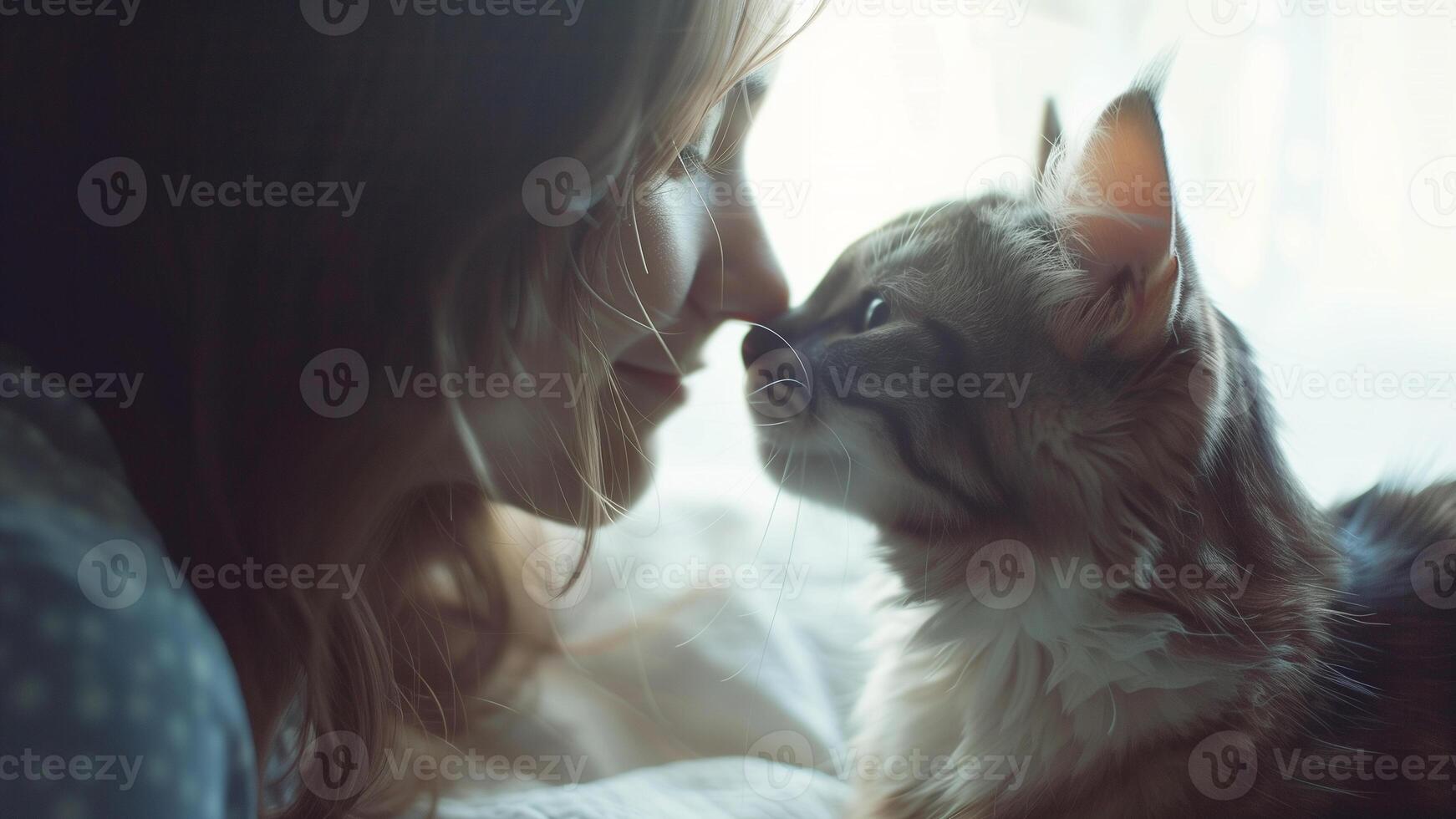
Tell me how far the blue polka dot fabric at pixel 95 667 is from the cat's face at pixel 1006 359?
466 millimetres

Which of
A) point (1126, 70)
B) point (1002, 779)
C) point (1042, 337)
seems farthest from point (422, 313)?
point (1126, 70)

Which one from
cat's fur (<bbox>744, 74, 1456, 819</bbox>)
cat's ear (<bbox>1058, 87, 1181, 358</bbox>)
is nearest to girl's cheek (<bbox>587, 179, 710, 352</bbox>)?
cat's fur (<bbox>744, 74, 1456, 819</bbox>)

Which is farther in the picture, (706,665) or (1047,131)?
(706,665)

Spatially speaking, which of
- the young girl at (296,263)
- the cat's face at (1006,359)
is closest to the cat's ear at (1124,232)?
the cat's face at (1006,359)

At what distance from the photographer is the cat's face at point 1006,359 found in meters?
0.61

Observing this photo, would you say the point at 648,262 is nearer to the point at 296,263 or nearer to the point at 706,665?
the point at 296,263

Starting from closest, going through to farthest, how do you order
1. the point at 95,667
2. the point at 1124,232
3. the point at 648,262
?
the point at 95,667 < the point at 1124,232 < the point at 648,262

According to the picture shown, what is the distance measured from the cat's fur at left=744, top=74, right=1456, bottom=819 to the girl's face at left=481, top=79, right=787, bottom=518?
123 mm

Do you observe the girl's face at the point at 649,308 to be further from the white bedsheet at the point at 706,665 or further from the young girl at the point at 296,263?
the white bedsheet at the point at 706,665

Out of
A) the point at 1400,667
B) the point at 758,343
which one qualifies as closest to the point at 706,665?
the point at 758,343

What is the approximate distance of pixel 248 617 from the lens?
68 centimetres

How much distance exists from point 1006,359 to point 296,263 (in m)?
0.54

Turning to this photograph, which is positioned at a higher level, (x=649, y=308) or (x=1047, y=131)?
(x=1047, y=131)

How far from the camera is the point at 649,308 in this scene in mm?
758
